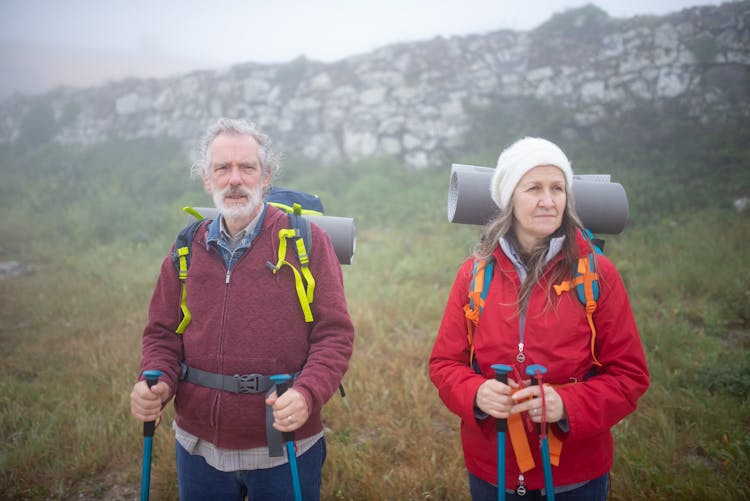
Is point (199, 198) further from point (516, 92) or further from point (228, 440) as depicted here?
point (228, 440)

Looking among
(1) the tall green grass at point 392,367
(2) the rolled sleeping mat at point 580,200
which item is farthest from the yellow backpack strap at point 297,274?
(1) the tall green grass at point 392,367

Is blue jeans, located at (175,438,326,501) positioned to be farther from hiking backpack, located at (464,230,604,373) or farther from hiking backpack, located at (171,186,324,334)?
hiking backpack, located at (464,230,604,373)

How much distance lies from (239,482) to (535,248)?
1865 millimetres

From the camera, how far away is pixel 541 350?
1.90 meters

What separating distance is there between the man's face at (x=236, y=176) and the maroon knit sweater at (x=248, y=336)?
169 millimetres

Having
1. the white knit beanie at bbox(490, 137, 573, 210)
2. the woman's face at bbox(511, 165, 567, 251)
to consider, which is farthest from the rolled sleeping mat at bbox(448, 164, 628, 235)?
the woman's face at bbox(511, 165, 567, 251)

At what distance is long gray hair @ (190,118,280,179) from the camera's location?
2.29m

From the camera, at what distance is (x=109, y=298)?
25.4 feet

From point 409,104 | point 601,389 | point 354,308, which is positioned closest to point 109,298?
point 354,308

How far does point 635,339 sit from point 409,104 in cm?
1472

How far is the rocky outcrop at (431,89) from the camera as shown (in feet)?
40.3

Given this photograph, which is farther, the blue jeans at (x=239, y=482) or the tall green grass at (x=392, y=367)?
the tall green grass at (x=392, y=367)

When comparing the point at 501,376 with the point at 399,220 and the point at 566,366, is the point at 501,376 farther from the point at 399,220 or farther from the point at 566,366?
the point at 399,220

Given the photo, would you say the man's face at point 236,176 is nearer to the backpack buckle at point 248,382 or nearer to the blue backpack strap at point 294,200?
the blue backpack strap at point 294,200
